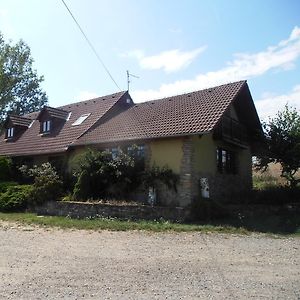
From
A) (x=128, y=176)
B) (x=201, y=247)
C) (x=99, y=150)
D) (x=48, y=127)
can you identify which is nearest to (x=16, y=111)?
(x=48, y=127)

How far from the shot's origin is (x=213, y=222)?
14523 mm

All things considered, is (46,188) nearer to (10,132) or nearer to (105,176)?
(105,176)

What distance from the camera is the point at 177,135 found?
16516 millimetres

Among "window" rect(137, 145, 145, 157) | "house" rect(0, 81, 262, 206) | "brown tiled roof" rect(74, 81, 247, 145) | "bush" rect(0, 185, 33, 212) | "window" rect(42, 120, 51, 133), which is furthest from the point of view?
"window" rect(42, 120, 51, 133)

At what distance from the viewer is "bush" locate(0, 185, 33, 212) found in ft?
62.4

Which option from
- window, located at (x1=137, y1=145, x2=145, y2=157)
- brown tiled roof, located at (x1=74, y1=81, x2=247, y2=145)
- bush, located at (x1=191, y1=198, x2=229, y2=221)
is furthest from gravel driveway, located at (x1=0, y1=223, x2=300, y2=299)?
window, located at (x1=137, y1=145, x2=145, y2=157)

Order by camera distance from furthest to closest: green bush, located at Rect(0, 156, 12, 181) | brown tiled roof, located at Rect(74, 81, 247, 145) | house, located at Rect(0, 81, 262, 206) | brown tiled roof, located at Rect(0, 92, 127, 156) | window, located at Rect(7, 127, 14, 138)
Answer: window, located at Rect(7, 127, 14, 138) < green bush, located at Rect(0, 156, 12, 181) < brown tiled roof, located at Rect(0, 92, 127, 156) < brown tiled roof, located at Rect(74, 81, 247, 145) < house, located at Rect(0, 81, 262, 206)

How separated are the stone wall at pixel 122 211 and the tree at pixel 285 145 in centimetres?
644

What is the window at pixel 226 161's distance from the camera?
20.0 m

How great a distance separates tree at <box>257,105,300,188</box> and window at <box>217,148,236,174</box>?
1814 mm

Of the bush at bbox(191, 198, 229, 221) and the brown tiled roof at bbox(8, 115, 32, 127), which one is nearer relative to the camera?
the bush at bbox(191, 198, 229, 221)

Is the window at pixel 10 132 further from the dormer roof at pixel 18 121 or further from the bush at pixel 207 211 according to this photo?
the bush at pixel 207 211

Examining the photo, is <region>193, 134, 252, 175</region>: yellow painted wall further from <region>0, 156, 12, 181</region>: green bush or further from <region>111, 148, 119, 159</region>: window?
<region>0, 156, 12, 181</region>: green bush

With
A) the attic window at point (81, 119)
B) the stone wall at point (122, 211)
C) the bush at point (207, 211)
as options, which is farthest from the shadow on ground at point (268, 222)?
the attic window at point (81, 119)
